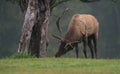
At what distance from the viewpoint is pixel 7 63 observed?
1709 cm

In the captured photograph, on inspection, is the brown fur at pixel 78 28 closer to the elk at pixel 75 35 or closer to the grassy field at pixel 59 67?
the elk at pixel 75 35

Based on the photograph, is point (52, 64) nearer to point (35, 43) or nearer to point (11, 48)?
point (35, 43)

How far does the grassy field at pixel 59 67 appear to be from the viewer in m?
14.5

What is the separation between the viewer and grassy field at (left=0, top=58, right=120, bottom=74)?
14.5m

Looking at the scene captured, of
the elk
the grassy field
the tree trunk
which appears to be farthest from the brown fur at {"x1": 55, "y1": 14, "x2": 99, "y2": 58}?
the grassy field

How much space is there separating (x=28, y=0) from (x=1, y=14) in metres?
A: 40.7

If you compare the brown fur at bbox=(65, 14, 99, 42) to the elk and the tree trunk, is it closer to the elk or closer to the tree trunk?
the elk

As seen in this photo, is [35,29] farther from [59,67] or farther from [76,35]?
[59,67]

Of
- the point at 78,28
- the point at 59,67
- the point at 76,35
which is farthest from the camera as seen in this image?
the point at 78,28

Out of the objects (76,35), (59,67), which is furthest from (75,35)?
(59,67)

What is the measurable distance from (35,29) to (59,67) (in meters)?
7.48

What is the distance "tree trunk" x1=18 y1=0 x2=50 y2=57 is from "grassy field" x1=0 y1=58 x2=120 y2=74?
451cm

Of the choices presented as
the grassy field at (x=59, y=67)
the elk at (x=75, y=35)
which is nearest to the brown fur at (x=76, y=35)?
the elk at (x=75, y=35)

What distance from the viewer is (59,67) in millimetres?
15695
